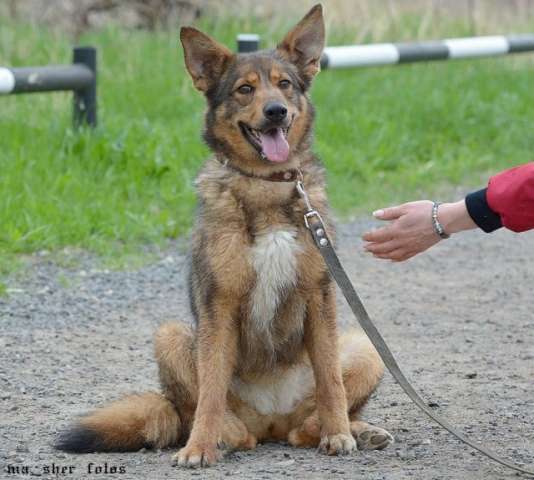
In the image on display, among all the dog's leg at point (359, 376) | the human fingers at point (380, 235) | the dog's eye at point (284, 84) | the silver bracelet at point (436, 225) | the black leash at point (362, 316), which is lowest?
the dog's leg at point (359, 376)

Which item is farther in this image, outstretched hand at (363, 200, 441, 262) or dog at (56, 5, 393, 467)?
dog at (56, 5, 393, 467)

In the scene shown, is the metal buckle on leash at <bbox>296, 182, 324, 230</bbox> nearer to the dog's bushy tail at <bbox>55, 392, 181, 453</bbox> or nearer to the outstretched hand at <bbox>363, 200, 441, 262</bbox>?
the outstretched hand at <bbox>363, 200, 441, 262</bbox>

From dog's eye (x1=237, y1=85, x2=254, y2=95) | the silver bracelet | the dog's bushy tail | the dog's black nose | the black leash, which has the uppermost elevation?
dog's eye (x1=237, y1=85, x2=254, y2=95)

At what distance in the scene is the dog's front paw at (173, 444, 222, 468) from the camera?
4516 mm

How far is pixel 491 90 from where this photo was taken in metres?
12.3

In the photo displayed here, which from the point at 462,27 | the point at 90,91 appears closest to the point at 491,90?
the point at 462,27

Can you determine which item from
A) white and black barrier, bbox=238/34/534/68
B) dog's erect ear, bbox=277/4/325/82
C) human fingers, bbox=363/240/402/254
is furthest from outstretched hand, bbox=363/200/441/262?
white and black barrier, bbox=238/34/534/68

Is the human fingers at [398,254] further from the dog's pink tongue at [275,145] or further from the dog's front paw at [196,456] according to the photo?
the dog's front paw at [196,456]

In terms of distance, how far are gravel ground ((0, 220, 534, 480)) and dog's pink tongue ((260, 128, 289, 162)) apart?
121cm

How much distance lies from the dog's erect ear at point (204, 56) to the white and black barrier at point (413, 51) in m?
3.93

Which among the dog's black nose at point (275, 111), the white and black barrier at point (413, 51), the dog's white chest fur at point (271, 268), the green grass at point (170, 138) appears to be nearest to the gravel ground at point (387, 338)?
the green grass at point (170, 138)

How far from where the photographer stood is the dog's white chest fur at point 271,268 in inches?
183

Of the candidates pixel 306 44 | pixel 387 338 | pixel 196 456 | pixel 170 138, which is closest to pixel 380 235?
pixel 196 456

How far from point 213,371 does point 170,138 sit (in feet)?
16.6
